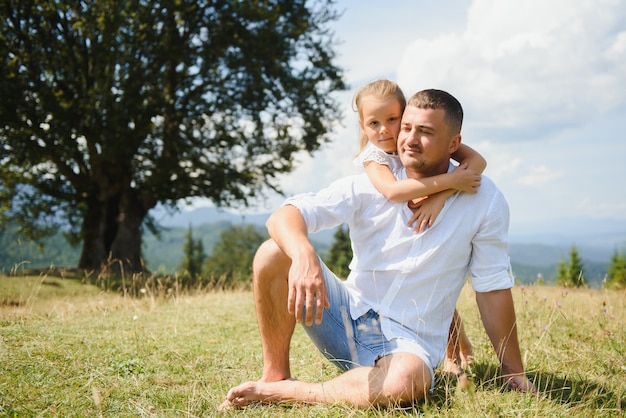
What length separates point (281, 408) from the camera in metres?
3.01

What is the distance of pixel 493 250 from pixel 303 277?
1.31 meters

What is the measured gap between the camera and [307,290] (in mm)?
2641

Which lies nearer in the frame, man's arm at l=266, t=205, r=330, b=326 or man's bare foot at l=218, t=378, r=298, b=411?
man's arm at l=266, t=205, r=330, b=326

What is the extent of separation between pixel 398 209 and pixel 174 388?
2.03m

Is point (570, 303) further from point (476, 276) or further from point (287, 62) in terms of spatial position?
point (287, 62)

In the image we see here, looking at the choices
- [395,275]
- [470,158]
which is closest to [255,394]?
[395,275]

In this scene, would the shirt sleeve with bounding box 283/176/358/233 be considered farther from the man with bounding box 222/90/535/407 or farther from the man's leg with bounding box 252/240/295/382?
the man's leg with bounding box 252/240/295/382

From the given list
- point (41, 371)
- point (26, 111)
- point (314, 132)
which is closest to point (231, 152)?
point (314, 132)

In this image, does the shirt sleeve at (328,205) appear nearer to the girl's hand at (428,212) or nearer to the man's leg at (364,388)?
the girl's hand at (428,212)

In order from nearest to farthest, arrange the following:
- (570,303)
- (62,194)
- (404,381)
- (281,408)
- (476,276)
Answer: (404,381)
(281,408)
(476,276)
(570,303)
(62,194)

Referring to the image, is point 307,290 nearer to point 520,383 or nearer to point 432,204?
point 432,204

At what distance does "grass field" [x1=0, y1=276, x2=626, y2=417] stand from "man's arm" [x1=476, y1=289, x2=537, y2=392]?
108 mm

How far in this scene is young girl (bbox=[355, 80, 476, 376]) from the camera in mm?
3135

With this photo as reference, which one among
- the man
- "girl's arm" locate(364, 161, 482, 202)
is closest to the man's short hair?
the man
